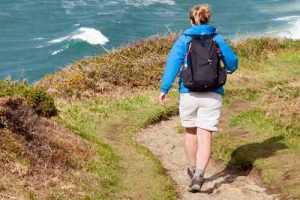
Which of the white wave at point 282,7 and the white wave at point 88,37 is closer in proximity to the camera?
the white wave at point 88,37

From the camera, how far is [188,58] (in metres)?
9.69

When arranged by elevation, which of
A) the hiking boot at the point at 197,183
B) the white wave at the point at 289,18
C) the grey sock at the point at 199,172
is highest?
the grey sock at the point at 199,172

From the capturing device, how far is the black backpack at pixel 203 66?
9562mm

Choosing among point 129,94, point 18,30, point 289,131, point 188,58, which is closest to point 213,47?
point 188,58

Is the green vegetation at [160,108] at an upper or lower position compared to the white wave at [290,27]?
upper

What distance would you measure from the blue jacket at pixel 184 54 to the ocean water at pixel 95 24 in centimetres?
4726

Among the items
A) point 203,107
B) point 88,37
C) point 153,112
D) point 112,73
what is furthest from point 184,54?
point 88,37

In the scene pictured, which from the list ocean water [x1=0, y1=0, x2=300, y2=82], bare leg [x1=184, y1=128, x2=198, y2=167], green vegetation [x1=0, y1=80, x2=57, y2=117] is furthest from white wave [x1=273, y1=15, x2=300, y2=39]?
bare leg [x1=184, y1=128, x2=198, y2=167]

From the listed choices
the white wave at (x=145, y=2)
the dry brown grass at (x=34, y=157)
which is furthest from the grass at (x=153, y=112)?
the white wave at (x=145, y=2)

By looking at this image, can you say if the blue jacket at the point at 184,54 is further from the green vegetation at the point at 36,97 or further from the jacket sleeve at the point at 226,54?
the green vegetation at the point at 36,97

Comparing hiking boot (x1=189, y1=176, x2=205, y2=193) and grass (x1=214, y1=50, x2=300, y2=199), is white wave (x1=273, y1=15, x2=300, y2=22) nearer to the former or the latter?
grass (x1=214, y1=50, x2=300, y2=199)

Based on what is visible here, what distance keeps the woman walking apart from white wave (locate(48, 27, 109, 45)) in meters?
56.0

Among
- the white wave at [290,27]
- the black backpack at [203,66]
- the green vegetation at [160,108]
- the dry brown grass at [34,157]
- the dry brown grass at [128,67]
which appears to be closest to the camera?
the dry brown grass at [34,157]

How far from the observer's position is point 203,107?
988 centimetres
